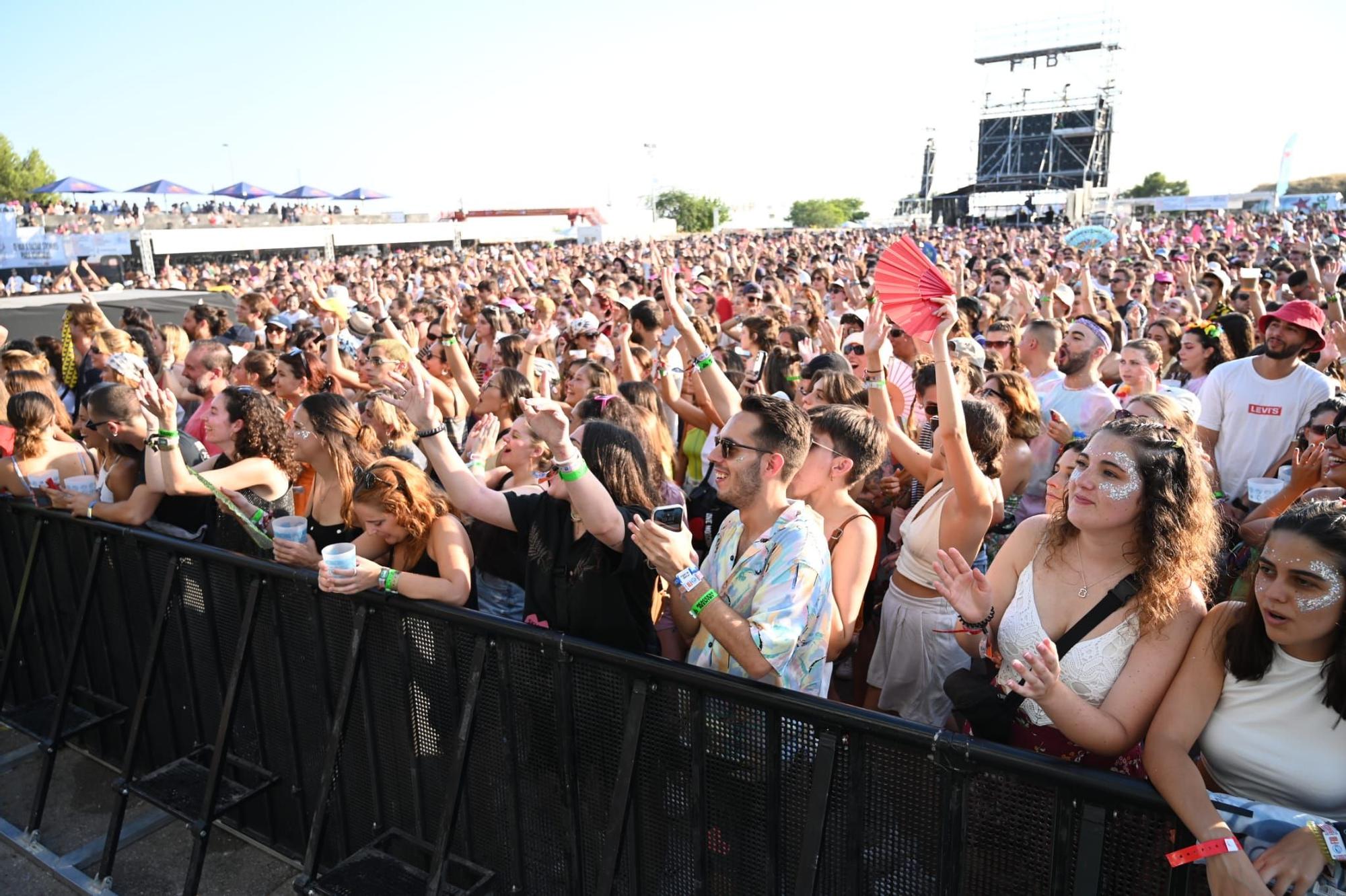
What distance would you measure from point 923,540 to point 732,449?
1025mm

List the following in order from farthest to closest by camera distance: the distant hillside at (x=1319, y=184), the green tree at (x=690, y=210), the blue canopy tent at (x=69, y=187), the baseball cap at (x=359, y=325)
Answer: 1. the distant hillside at (x=1319, y=184)
2. the green tree at (x=690, y=210)
3. the blue canopy tent at (x=69, y=187)
4. the baseball cap at (x=359, y=325)

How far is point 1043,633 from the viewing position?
2.30m

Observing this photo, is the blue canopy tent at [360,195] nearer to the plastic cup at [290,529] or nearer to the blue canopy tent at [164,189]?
the blue canopy tent at [164,189]

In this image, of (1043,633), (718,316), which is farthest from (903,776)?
(718,316)

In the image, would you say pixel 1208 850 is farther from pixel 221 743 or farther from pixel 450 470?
pixel 221 743

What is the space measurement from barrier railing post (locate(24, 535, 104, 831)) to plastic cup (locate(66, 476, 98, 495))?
0.25 metres

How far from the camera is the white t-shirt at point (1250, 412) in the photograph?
15.2ft

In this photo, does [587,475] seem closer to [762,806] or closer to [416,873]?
[762,806]

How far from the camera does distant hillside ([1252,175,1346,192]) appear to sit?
95.5m

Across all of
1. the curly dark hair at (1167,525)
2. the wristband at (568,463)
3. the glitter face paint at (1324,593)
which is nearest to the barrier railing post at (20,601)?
the wristband at (568,463)

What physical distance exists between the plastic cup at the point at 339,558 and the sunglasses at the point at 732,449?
1248 mm

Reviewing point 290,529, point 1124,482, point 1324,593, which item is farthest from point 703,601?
point 290,529

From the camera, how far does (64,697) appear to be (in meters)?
3.88

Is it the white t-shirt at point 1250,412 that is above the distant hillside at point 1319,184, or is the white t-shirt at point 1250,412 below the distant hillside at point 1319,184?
below
